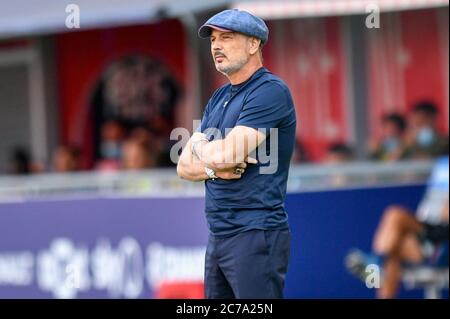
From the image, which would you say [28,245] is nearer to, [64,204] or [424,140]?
[64,204]

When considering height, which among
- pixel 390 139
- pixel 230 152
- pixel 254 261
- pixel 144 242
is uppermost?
pixel 230 152

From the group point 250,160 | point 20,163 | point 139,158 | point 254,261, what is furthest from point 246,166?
point 20,163

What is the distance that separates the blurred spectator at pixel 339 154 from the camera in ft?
38.8

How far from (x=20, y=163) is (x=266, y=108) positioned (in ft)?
30.5

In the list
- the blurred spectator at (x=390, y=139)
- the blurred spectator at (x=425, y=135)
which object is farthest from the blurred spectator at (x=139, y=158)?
the blurred spectator at (x=425, y=135)

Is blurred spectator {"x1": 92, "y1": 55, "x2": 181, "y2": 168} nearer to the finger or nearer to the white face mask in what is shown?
the white face mask

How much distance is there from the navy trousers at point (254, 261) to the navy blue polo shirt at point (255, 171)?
0.15 ft

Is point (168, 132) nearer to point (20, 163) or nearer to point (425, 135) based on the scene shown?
point (20, 163)

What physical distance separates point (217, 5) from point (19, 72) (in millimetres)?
6070

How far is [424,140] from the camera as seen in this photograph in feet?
38.1

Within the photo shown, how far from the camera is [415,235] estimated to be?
33.4 feet

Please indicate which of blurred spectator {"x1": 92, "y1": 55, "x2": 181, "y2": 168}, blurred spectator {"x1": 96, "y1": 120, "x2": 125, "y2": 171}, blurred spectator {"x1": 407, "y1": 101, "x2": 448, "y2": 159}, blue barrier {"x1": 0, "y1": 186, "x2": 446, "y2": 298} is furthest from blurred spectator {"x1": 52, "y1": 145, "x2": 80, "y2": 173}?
blurred spectator {"x1": 407, "y1": 101, "x2": 448, "y2": 159}

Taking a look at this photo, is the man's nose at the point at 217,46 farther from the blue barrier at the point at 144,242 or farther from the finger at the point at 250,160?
the blue barrier at the point at 144,242

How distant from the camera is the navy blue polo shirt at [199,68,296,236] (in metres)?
5.94
